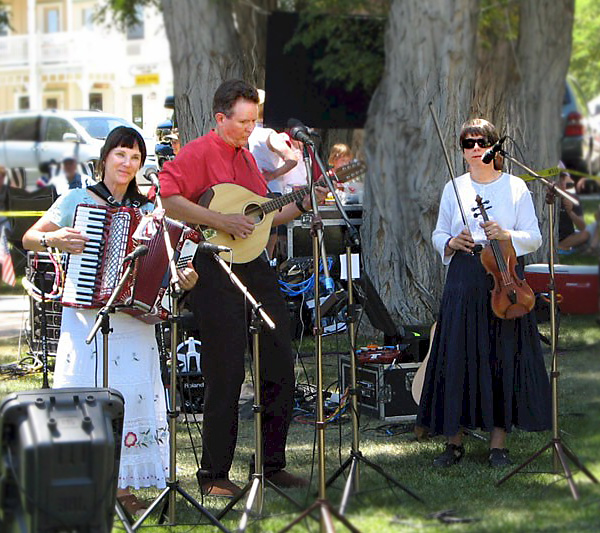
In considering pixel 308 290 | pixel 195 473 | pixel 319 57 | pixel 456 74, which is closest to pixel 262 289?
pixel 195 473

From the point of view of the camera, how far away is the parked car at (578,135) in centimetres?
510

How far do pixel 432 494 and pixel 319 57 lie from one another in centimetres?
528

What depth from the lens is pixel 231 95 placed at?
4820 mm

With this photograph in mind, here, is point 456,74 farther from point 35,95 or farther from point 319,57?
point 35,95

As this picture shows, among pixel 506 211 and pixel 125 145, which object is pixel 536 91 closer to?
pixel 506 211

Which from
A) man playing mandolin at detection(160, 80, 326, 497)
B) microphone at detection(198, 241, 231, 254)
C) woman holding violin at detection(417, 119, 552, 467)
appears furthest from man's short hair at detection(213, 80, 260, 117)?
woman holding violin at detection(417, 119, 552, 467)

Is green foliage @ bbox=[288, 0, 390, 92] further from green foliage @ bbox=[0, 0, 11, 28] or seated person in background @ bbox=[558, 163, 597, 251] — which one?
seated person in background @ bbox=[558, 163, 597, 251]

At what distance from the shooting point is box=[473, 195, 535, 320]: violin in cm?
513

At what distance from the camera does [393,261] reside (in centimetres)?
904

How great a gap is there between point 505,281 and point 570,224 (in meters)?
0.41

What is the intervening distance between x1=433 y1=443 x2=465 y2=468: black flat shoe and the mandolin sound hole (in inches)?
62.4

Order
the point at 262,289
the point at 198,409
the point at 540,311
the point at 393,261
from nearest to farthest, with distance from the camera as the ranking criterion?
the point at 262,289 < the point at 540,311 < the point at 198,409 < the point at 393,261

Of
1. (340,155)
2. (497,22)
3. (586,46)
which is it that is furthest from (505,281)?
(497,22)

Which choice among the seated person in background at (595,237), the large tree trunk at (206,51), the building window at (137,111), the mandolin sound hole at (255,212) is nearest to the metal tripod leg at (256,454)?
the mandolin sound hole at (255,212)
